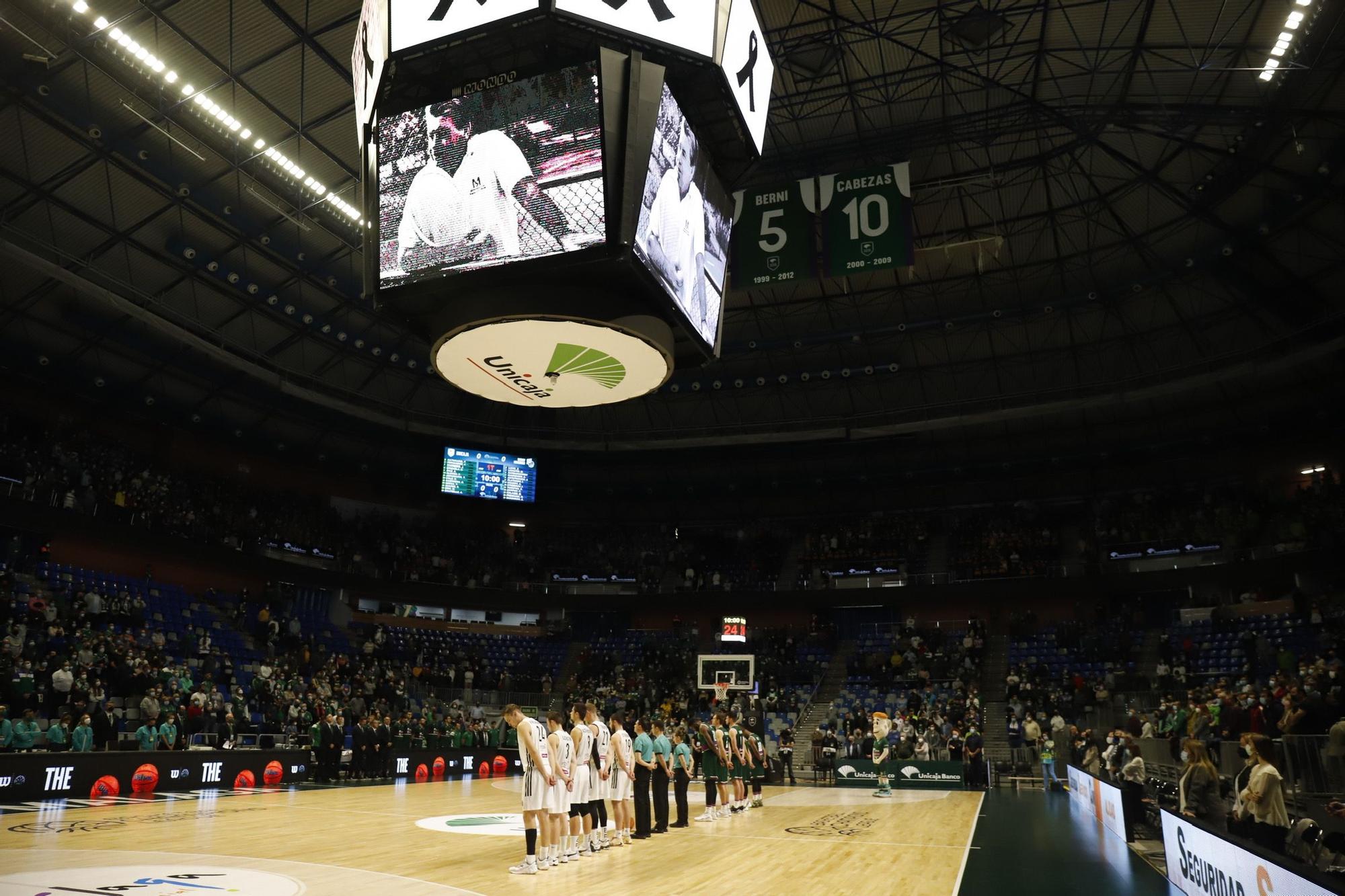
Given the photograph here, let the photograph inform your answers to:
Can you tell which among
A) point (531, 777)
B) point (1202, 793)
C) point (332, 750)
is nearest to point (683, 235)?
point (531, 777)

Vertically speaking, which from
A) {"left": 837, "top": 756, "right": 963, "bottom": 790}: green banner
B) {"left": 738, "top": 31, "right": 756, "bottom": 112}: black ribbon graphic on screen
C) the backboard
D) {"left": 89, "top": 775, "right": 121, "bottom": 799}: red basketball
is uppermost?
{"left": 738, "top": 31, "right": 756, "bottom": 112}: black ribbon graphic on screen

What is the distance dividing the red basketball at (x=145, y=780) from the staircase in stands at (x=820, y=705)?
19.8 m

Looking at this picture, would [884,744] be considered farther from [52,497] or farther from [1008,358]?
[52,497]

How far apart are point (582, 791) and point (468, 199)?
736 centimetres

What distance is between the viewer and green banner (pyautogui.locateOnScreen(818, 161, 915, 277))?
17938mm

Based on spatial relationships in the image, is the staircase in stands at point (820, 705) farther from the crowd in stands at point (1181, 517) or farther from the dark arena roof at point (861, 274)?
the crowd in stands at point (1181, 517)

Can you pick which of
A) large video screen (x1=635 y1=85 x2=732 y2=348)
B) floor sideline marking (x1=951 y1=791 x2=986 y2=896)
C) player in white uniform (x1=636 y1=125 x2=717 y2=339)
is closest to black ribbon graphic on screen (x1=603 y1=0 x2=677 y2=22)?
large video screen (x1=635 y1=85 x2=732 y2=348)

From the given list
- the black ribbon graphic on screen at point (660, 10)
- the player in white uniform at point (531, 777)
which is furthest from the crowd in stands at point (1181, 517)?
the black ribbon graphic on screen at point (660, 10)

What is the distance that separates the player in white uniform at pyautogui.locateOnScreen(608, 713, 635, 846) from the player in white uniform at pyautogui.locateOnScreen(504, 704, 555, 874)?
2.20m

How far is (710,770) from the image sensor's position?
16.7 m

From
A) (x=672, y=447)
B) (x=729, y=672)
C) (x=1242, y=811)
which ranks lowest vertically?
(x=1242, y=811)

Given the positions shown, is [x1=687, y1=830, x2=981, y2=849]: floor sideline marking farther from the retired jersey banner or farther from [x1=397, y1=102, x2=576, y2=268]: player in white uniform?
the retired jersey banner

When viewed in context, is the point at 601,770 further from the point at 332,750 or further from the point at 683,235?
the point at 332,750

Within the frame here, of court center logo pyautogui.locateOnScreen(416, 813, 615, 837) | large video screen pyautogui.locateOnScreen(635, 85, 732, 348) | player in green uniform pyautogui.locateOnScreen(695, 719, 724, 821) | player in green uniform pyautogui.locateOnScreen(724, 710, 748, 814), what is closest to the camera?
large video screen pyautogui.locateOnScreen(635, 85, 732, 348)
